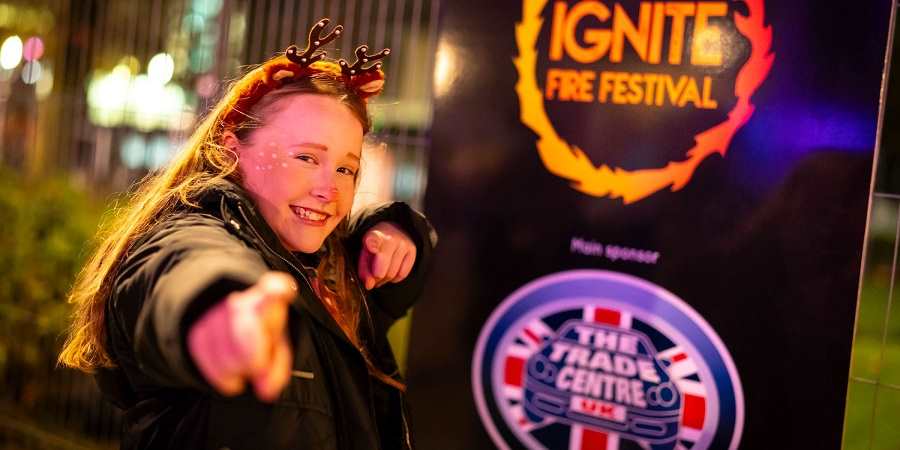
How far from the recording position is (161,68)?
15.4ft

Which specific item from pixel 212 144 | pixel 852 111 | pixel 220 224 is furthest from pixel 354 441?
pixel 852 111

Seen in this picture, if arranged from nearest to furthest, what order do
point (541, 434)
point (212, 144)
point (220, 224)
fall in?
1. point (220, 224)
2. point (212, 144)
3. point (541, 434)

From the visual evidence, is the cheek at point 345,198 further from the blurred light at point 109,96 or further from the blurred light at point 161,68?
the blurred light at point 109,96

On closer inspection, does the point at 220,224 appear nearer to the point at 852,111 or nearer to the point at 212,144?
the point at 212,144

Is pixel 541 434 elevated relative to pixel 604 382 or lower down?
lower down

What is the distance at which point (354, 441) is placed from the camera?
194 centimetres

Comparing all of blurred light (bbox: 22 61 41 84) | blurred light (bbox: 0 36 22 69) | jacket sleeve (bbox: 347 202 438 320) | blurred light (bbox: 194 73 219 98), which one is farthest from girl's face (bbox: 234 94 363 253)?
blurred light (bbox: 0 36 22 69)

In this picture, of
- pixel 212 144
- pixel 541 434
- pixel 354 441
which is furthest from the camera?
pixel 541 434

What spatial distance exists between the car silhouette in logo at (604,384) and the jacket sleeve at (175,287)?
1641mm

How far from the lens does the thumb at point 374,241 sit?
249 cm

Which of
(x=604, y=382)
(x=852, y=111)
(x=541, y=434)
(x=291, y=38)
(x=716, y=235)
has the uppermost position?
(x=291, y=38)

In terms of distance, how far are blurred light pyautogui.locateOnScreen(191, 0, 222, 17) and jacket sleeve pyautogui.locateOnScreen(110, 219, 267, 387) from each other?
2979mm

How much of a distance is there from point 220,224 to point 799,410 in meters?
2.01

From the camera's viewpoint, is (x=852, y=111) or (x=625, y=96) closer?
(x=852, y=111)
